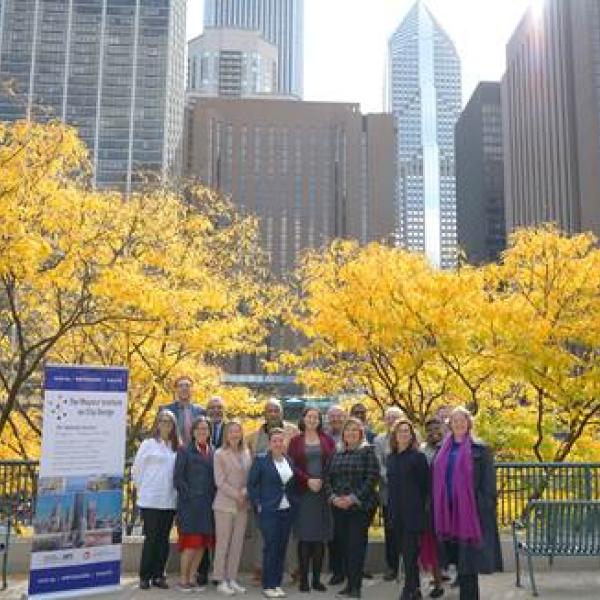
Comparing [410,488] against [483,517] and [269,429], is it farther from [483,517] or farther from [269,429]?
[269,429]

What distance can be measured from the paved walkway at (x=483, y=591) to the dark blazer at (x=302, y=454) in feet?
3.80

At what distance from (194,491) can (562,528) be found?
3887mm

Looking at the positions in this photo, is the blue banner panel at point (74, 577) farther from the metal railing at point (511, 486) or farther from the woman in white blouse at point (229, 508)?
the metal railing at point (511, 486)

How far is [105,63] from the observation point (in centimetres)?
11075

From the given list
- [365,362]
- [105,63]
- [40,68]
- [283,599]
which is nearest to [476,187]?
[105,63]

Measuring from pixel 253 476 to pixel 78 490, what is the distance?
1.75 meters

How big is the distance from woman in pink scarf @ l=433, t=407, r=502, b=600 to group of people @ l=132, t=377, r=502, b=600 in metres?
0.19

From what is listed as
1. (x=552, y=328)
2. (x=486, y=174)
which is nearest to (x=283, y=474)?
(x=552, y=328)

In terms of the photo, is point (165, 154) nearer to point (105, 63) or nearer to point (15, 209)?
point (105, 63)

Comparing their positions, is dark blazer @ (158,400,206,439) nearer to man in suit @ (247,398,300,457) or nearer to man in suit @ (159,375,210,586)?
man in suit @ (159,375,210,586)

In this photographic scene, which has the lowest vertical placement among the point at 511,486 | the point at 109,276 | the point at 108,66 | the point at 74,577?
the point at 74,577

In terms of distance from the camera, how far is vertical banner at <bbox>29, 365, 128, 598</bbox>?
26.9 feet

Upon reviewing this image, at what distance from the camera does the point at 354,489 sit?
8617 mm

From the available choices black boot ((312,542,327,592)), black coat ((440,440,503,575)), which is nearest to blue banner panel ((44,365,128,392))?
black boot ((312,542,327,592))
